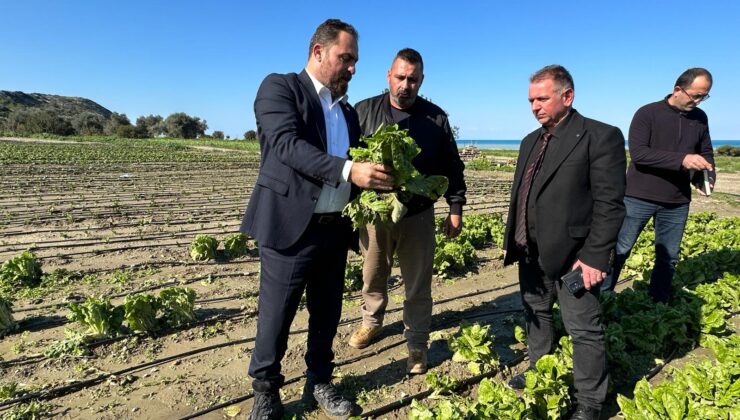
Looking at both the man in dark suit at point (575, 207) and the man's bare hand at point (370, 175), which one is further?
the man in dark suit at point (575, 207)

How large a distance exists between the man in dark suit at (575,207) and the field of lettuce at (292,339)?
1.39 ft

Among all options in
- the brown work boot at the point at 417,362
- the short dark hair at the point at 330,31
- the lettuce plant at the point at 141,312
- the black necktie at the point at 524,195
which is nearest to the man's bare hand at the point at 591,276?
the black necktie at the point at 524,195

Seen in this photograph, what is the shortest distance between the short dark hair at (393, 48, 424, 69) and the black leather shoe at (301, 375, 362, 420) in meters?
2.86

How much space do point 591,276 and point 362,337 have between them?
2506 mm

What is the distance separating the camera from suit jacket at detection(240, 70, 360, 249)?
2764 mm

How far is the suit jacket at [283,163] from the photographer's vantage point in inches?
109

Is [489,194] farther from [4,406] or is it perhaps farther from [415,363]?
[4,406]

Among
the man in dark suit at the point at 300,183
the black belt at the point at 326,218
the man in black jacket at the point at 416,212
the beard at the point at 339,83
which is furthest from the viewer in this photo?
the man in black jacket at the point at 416,212

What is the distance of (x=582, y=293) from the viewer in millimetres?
3227

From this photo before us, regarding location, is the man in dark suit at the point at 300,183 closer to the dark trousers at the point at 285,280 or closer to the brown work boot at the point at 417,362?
the dark trousers at the point at 285,280

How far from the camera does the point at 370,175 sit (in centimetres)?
258

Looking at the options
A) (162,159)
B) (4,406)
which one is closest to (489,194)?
(4,406)

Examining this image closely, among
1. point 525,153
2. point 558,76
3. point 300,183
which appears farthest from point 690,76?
point 300,183

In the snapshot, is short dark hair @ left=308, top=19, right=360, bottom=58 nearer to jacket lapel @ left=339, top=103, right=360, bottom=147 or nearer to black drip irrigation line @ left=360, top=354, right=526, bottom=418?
jacket lapel @ left=339, top=103, right=360, bottom=147
